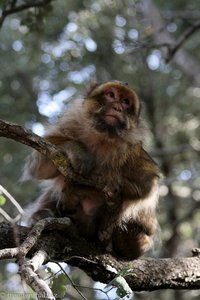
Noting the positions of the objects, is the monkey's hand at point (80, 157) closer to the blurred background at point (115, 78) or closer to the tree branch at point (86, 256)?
the tree branch at point (86, 256)

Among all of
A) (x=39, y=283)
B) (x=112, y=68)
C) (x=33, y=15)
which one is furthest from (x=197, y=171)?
(x=39, y=283)

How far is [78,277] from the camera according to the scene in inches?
375

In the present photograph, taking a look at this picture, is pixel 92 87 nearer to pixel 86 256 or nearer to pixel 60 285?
pixel 86 256

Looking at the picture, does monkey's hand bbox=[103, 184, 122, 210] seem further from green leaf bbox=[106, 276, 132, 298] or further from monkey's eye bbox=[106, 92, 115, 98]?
green leaf bbox=[106, 276, 132, 298]

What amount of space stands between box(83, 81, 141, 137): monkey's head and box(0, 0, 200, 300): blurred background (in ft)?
13.3

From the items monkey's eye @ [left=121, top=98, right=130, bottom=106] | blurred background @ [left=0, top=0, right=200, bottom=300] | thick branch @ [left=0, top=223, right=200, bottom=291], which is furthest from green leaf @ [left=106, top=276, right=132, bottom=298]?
blurred background @ [left=0, top=0, right=200, bottom=300]

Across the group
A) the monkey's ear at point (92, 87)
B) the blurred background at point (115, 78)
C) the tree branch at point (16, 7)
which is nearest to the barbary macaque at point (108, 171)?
the monkey's ear at point (92, 87)

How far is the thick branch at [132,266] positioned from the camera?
4082mm

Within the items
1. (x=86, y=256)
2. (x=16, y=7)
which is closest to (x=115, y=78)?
(x=16, y=7)

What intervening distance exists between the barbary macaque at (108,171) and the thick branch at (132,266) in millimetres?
300

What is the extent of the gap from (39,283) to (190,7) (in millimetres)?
7720

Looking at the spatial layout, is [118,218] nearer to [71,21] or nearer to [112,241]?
[112,241]

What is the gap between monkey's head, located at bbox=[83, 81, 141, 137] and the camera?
4684 millimetres

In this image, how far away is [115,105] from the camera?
4.71 m
